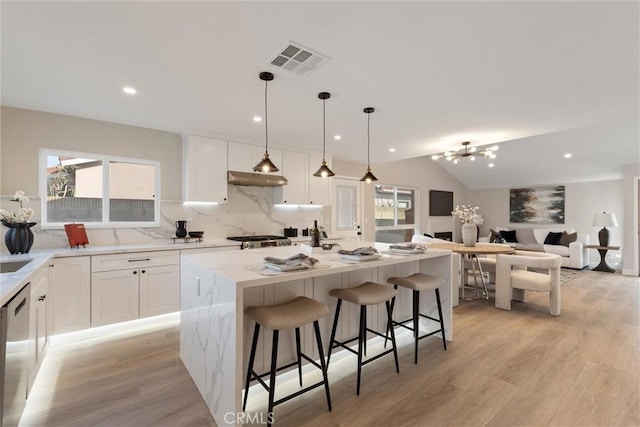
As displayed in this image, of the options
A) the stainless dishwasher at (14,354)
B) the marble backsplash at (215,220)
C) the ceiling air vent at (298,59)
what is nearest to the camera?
the stainless dishwasher at (14,354)

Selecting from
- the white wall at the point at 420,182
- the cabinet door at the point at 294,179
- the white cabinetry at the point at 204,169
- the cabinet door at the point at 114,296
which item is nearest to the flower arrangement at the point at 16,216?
the cabinet door at the point at 114,296

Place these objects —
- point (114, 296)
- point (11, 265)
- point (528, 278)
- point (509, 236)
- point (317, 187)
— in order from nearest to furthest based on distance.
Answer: point (11, 265)
point (114, 296)
point (528, 278)
point (317, 187)
point (509, 236)

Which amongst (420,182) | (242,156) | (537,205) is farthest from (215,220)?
(537,205)

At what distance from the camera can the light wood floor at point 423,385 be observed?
1888 millimetres

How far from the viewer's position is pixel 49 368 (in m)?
2.48

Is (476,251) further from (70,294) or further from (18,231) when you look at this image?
(18,231)

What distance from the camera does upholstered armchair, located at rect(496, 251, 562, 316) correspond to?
3686 mm

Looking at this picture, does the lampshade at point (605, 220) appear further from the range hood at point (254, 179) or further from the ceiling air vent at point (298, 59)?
the ceiling air vent at point (298, 59)

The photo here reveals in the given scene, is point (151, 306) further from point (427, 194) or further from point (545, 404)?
point (427, 194)

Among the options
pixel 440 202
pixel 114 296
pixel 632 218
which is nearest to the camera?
pixel 114 296

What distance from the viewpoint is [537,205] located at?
8289mm

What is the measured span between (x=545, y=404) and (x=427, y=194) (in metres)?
6.56

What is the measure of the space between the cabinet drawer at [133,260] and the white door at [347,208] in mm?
3155

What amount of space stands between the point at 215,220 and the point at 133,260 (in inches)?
50.6
